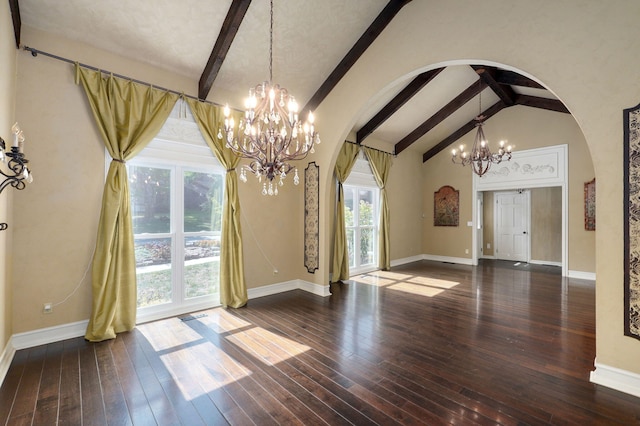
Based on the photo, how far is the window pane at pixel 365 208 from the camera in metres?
7.08

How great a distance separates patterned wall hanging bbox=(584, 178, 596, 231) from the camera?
20.3ft

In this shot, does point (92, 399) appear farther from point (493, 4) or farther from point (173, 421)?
point (493, 4)

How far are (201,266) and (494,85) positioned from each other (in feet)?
22.4

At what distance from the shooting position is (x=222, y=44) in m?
3.53

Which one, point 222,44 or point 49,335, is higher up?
point 222,44

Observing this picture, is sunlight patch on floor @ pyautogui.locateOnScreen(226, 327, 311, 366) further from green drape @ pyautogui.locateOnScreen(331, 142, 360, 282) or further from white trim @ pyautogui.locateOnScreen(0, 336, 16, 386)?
green drape @ pyautogui.locateOnScreen(331, 142, 360, 282)

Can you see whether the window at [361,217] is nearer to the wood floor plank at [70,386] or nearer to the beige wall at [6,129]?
the wood floor plank at [70,386]

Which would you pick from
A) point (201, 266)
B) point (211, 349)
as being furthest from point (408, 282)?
point (211, 349)

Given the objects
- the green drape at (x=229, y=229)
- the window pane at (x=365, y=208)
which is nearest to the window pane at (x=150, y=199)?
the green drape at (x=229, y=229)

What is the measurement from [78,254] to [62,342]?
3.20 feet

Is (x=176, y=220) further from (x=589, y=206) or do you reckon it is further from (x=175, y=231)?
(x=589, y=206)

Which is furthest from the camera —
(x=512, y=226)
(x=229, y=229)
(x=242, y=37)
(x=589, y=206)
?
(x=512, y=226)

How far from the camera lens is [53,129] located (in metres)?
3.14

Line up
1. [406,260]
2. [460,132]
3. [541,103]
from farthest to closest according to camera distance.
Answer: [406,260], [460,132], [541,103]
